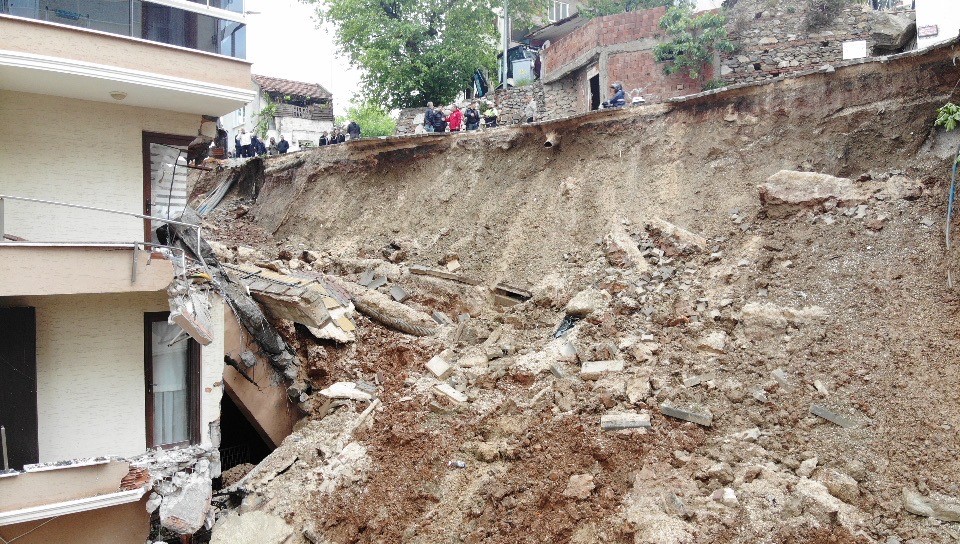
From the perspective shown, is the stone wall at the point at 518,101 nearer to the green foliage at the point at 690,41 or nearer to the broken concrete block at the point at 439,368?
the green foliage at the point at 690,41

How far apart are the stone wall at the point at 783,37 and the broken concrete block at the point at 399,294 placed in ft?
37.4

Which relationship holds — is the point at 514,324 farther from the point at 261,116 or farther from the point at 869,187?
the point at 261,116

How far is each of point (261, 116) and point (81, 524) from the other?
2892cm

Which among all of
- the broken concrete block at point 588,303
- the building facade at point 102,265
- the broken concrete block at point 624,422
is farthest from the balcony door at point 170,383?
the broken concrete block at point 588,303

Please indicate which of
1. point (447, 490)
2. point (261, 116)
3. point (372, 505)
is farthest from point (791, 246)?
point (261, 116)

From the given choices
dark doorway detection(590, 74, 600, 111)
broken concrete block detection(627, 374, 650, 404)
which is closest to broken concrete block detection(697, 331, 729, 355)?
broken concrete block detection(627, 374, 650, 404)

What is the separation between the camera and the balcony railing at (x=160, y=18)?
8922 millimetres

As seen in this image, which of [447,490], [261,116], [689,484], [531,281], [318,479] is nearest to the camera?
[689,484]

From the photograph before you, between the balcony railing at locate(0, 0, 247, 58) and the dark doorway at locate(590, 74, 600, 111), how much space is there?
1429cm

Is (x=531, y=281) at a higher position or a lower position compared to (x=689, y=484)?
higher

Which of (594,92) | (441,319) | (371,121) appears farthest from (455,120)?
(371,121)

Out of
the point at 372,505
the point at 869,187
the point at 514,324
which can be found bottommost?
the point at 372,505

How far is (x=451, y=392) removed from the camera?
36.2 ft

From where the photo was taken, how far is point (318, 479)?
33.6 feet
